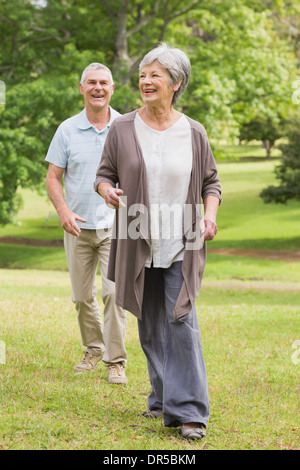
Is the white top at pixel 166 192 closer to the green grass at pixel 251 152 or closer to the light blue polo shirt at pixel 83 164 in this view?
the light blue polo shirt at pixel 83 164

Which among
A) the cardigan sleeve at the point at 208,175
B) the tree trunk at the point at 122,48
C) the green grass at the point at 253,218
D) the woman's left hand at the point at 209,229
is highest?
the tree trunk at the point at 122,48

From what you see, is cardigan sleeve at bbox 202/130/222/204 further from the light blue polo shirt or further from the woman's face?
the light blue polo shirt

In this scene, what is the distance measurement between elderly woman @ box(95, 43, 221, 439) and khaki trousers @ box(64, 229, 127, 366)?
1.42 metres

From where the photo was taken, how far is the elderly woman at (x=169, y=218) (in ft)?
14.9

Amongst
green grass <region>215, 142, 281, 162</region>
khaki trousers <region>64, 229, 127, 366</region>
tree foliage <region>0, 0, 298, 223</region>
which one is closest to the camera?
khaki trousers <region>64, 229, 127, 366</region>

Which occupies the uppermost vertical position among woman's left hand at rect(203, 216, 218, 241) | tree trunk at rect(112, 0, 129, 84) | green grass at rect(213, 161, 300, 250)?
tree trunk at rect(112, 0, 129, 84)

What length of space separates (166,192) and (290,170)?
77.5ft

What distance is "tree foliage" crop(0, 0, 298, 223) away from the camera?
22188 millimetres

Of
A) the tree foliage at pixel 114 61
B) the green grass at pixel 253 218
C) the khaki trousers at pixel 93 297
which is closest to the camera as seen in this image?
the khaki trousers at pixel 93 297

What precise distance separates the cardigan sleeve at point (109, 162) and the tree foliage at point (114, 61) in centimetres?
1711

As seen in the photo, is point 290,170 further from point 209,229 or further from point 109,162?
point 209,229

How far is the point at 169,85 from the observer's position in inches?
182

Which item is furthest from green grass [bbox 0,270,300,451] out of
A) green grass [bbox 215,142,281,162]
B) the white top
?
green grass [bbox 215,142,281,162]

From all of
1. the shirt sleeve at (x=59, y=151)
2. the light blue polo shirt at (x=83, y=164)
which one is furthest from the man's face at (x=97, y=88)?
the shirt sleeve at (x=59, y=151)
